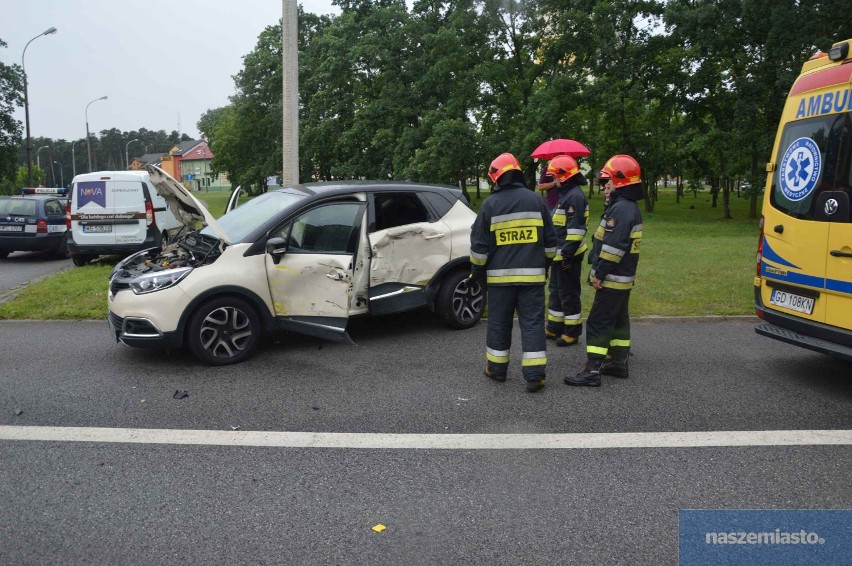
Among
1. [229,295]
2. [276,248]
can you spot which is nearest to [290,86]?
[276,248]

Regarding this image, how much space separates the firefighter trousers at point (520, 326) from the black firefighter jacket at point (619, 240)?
588mm

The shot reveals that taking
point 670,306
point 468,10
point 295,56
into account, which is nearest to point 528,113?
point 468,10

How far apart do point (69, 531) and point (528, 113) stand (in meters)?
27.3

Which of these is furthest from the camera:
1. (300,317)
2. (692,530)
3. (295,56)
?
(295,56)

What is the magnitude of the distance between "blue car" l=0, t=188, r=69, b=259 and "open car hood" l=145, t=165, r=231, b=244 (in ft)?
31.6

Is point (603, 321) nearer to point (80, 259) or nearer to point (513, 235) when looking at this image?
point (513, 235)

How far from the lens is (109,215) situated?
509 inches

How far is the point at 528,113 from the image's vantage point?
1124 inches

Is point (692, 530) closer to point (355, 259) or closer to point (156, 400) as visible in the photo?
point (156, 400)

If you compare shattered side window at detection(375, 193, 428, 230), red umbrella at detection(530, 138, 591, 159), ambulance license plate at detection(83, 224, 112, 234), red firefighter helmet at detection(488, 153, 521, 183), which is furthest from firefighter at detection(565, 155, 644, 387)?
ambulance license plate at detection(83, 224, 112, 234)

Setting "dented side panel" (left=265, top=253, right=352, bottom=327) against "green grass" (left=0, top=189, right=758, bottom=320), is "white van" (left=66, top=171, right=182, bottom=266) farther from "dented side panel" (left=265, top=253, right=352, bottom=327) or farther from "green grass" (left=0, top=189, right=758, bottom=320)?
"dented side panel" (left=265, top=253, right=352, bottom=327)

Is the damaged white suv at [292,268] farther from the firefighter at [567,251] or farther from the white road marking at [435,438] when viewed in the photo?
the white road marking at [435,438]

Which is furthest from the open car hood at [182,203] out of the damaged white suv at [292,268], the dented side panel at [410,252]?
the dented side panel at [410,252]

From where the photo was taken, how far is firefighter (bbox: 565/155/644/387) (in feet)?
18.3
